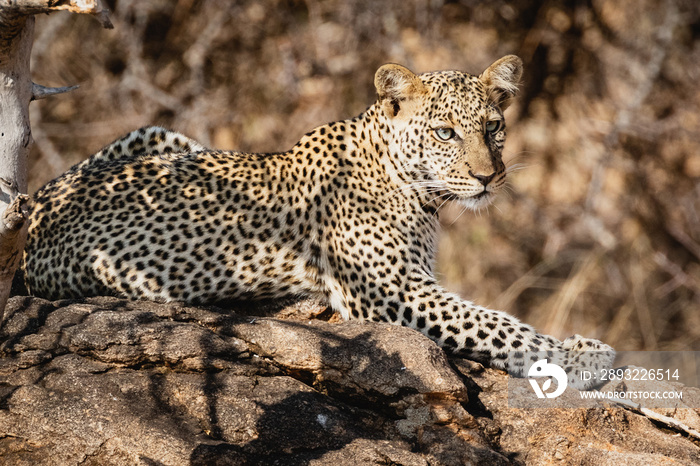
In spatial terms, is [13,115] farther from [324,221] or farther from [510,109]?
[510,109]

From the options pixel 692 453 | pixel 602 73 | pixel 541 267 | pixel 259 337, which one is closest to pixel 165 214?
pixel 259 337

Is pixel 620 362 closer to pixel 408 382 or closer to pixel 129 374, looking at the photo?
pixel 408 382

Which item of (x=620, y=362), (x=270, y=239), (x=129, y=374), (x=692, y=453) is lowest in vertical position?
(x=620, y=362)

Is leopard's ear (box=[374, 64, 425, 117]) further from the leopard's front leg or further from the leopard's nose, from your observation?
the leopard's front leg

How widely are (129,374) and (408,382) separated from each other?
6.50 feet

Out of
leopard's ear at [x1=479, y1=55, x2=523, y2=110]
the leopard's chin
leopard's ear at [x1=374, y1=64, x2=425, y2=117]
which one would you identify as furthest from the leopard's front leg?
leopard's ear at [x1=479, y1=55, x2=523, y2=110]

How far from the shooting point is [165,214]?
24.7ft

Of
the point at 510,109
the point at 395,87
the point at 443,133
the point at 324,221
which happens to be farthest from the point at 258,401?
the point at 510,109

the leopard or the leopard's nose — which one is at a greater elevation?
the leopard's nose

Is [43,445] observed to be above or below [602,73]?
below

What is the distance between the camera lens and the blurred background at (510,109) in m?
16.7

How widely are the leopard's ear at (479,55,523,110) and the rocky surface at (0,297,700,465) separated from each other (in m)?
2.71

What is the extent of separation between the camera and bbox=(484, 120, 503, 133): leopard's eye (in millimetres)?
7805

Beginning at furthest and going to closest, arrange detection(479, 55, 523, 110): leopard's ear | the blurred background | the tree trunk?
the blurred background, detection(479, 55, 523, 110): leopard's ear, the tree trunk
